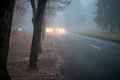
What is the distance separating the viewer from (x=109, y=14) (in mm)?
52531

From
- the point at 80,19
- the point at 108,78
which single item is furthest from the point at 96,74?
the point at 80,19

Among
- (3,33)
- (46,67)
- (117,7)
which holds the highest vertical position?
(117,7)

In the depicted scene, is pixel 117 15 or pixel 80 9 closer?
pixel 117 15

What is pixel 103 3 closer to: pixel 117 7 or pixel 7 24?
pixel 117 7

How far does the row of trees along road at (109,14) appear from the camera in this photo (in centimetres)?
5050

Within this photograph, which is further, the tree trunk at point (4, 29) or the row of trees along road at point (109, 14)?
the row of trees along road at point (109, 14)

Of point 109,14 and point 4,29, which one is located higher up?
point 109,14

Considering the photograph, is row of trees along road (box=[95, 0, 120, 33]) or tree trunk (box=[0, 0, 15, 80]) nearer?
tree trunk (box=[0, 0, 15, 80])

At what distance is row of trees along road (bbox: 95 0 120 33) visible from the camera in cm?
5050

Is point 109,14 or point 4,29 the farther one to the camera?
point 109,14

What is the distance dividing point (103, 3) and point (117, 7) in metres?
7.41

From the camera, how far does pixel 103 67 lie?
11.3 meters

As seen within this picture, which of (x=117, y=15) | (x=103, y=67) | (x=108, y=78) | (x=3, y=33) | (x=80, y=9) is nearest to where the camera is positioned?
(x=3, y=33)

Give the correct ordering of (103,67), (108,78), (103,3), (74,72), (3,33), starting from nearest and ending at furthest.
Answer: (3,33) < (108,78) < (74,72) < (103,67) < (103,3)
